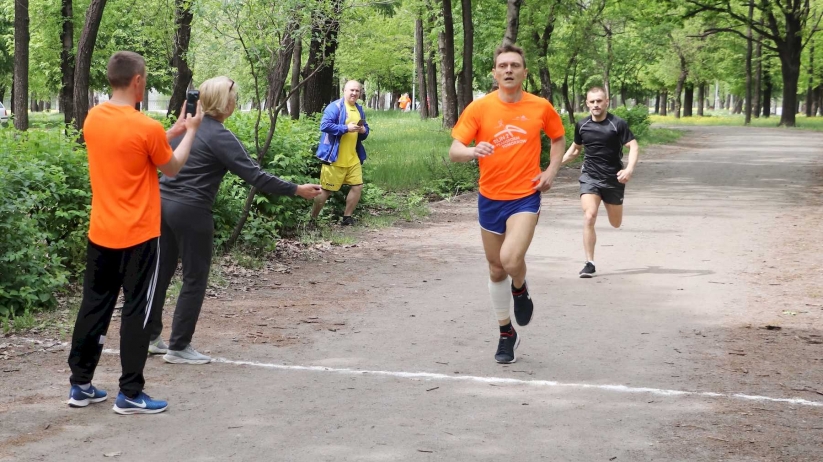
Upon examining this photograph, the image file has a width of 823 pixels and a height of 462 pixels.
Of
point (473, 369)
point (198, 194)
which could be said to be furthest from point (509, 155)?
point (198, 194)

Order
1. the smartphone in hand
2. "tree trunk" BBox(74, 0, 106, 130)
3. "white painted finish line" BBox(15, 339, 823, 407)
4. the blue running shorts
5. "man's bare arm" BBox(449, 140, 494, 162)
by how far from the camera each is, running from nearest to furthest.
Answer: the smartphone in hand < "white painted finish line" BBox(15, 339, 823, 407) < "man's bare arm" BBox(449, 140, 494, 162) < the blue running shorts < "tree trunk" BBox(74, 0, 106, 130)

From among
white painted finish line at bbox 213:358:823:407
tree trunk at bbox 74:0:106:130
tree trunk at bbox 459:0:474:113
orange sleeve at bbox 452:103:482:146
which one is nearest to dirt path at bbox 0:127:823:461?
white painted finish line at bbox 213:358:823:407

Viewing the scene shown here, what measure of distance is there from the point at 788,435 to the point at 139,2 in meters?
24.6

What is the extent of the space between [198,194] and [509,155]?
77.5 inches

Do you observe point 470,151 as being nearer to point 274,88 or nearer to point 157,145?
point 157,145

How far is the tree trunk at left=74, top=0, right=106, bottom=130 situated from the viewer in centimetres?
1661

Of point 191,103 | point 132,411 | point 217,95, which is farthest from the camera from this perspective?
point 217,95

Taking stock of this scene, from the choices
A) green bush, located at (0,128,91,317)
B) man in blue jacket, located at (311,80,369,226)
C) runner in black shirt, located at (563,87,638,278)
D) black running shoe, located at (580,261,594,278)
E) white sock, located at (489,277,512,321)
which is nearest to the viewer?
white sock, located at (489,277,512,321)

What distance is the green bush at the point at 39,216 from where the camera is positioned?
7320mm

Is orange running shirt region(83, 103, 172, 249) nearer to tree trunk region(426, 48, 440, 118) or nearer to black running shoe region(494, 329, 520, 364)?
black running shoe region(494, 329, 520, 364)

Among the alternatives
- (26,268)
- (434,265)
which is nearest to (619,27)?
(434,265)

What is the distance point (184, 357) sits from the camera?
6.39 m

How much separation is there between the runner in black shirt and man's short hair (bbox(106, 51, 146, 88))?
564 centimetres

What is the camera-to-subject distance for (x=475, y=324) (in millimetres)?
7754
